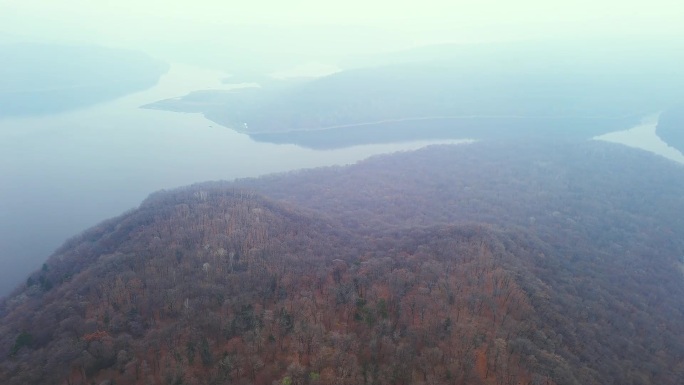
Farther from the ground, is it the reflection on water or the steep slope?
the steep slope

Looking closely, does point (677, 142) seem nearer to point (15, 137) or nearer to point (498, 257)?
point (498, 257)

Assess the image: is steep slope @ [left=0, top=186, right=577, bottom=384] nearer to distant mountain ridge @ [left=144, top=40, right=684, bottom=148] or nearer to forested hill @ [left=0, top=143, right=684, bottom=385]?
forested hill @ [left=0, top=143, right=684, bottom=385]

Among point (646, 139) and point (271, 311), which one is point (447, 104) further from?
point (271, 311)

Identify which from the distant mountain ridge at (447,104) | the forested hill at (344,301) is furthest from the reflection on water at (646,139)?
the forested hill at (344,301)

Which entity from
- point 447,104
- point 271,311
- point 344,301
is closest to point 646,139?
point 447,104

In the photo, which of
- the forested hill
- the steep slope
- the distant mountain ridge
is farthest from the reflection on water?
the steep slope

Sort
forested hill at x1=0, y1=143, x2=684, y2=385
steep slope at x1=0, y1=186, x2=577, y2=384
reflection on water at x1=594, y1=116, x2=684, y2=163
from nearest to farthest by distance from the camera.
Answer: steep slope at x1=0, y1=186, x2=577, y2=384, forested hill at x1=0, y1=143, x2=684, y2=385, reflection on water at x1=594, y1=116, x2=684, y2=163
